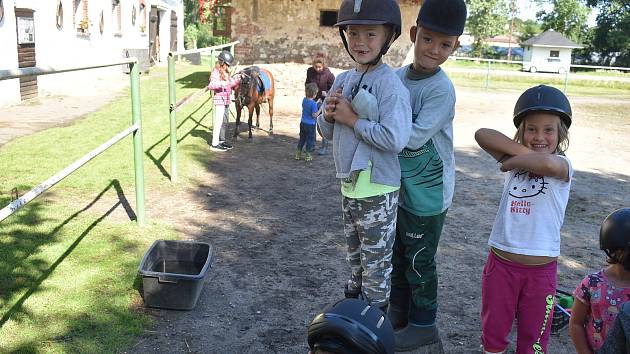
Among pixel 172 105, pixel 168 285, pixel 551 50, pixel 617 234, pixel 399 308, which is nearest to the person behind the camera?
pixel 617 234

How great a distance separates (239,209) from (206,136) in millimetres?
4035

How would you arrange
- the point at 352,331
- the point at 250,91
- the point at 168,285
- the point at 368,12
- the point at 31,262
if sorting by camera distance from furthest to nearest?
the point at 250,91
the point at 31,262
the point at 168,285
the point at 368,12
the point at 352,331

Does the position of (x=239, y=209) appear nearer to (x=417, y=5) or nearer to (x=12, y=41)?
(x=12, y=41)

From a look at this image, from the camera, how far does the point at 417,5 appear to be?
15898 mm

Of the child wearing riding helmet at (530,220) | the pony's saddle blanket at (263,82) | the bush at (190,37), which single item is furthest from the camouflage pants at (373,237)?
the bush at (190,37)

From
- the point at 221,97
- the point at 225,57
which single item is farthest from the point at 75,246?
the point at 225,57

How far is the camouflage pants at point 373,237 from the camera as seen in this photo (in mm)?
2502

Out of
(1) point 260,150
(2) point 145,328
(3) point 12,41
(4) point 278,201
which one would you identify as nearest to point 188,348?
(2) point 145,328

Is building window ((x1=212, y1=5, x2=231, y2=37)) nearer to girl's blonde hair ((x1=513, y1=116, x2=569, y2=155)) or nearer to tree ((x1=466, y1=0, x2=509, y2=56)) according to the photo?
girl's blonde hair ((x1=513, y1=116, x2=569, y2=155))

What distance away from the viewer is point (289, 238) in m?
4.77

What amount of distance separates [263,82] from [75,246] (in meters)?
6.10

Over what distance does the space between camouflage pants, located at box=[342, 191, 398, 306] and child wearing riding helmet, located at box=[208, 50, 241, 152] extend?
19.2 feet

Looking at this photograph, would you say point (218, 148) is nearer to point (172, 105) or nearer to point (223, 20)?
point (172, 105)

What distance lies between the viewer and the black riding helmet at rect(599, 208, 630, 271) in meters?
2.13
